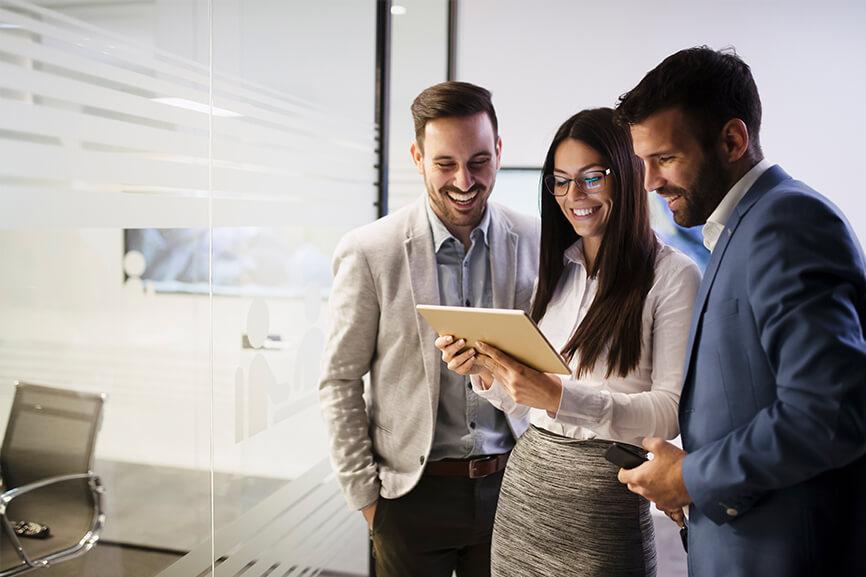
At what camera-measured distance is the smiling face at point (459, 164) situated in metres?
2.01

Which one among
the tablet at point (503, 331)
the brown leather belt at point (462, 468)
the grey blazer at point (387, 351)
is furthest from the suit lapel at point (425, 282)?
the tablet at point (503, 331)

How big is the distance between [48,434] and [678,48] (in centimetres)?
380

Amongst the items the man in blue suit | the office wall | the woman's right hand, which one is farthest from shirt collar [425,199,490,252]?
the office wall

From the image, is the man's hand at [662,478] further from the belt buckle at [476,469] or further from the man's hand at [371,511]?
the man's hand at [371,511]

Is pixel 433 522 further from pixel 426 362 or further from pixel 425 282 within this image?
pixel 425 282

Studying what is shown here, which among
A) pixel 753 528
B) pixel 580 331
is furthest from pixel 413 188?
pixel 753 528

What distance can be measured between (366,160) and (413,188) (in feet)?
1.62

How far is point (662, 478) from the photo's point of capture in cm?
134

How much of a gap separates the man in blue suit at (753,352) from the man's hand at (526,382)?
9.1 inches

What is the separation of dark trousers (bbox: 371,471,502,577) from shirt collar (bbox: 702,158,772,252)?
39.5 inches

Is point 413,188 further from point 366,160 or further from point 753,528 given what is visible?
point 753,528

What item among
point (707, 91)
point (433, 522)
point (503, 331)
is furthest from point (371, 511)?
point (707, 91)

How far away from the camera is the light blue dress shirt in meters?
2.06

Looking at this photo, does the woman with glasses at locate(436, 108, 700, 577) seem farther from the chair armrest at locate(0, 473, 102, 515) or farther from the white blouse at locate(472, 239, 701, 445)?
the chair armrest at locate(0, 473, 102, 515)
